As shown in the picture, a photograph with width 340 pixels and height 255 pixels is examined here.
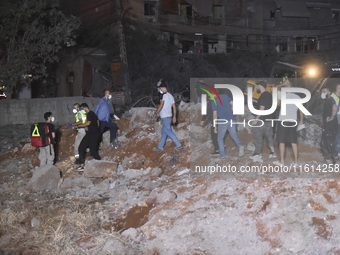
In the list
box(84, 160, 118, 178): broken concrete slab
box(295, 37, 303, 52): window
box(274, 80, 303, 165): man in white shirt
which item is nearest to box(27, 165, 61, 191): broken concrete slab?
box(84, 160, 118, 178): broken concrete slab

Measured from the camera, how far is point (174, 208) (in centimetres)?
720

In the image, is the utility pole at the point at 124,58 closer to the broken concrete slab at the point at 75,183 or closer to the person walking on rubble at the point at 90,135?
the person walking on rubble at the point at 90,135

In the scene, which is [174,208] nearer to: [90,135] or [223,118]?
[223,118]

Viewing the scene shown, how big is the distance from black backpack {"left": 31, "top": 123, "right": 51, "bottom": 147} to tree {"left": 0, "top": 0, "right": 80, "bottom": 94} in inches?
333

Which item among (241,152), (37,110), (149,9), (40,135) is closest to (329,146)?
(241,152)

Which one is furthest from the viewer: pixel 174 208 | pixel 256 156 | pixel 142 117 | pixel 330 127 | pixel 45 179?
pixel 142 117

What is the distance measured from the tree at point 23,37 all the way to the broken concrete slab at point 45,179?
9423 mm

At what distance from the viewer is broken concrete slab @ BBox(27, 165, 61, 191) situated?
930 centimetres

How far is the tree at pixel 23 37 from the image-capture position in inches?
677

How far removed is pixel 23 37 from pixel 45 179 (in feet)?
34.2

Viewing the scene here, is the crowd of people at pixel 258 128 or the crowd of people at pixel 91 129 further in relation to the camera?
the crowd of people at pixel 91 129

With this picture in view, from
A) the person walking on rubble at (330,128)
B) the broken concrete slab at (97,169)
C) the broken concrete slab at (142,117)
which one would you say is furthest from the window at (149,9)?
the person walking on rubble at (330,128)

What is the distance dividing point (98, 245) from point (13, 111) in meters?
11.6

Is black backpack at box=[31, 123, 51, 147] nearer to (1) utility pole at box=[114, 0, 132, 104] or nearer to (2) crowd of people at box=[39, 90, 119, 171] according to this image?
(2) crowd of people at box=[39, 90, 119, 171]
